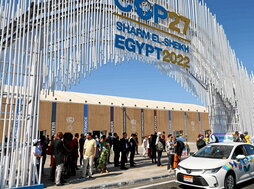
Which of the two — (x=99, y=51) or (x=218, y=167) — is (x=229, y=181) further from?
(x=99, y=51)

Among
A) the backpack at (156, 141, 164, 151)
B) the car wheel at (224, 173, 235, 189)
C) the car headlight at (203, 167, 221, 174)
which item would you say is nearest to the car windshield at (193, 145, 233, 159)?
the car wheel at (224, 173, 235, 189)

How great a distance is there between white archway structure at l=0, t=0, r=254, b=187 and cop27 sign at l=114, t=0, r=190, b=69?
0.05 metres

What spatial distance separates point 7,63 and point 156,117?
31.9m

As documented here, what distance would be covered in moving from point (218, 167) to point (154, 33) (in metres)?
8.09

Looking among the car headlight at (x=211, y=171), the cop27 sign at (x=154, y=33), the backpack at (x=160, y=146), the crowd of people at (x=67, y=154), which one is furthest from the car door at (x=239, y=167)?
the cop27 sign at (x=154, y=33)

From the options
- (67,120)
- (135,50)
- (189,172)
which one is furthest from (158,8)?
(67,120)

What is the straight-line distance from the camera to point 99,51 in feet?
31.6

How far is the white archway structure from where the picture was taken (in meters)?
6.93

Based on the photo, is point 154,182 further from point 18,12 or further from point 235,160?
point 18,12

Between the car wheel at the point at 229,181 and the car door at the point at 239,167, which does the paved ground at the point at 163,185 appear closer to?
the car door at the point at 239,167

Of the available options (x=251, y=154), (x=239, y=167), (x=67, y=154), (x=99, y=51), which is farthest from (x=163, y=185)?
(x=99, y=51)

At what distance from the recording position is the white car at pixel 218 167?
6.13 metres

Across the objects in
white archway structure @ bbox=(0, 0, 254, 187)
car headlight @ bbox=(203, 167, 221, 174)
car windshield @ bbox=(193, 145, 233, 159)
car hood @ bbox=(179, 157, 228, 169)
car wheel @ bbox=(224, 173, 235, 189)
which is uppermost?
white archway structure @ bbox=(0, 0, 254, 187)

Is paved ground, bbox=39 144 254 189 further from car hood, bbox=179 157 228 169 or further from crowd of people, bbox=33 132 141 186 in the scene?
car hood, bbox=179 157 228 169
